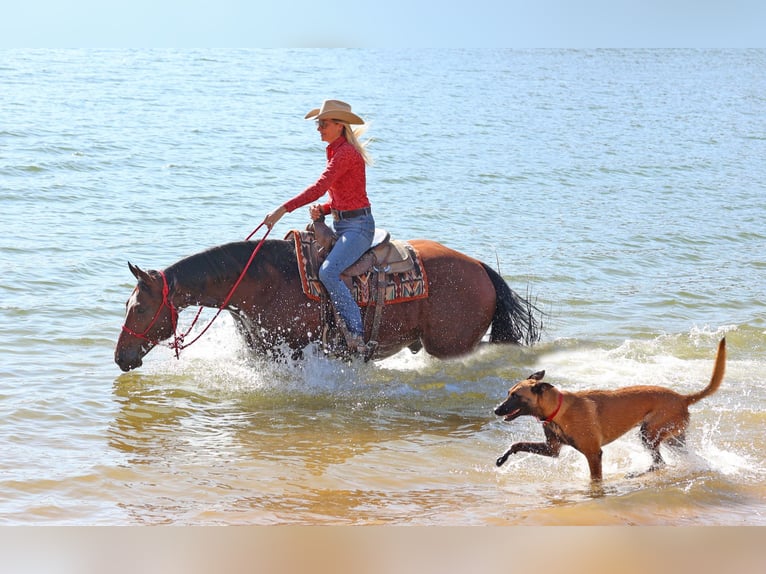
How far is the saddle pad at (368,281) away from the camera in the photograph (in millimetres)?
7453

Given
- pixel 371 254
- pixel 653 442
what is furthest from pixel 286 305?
pixel 653 442

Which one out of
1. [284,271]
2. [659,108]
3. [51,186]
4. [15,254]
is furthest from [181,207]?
[659,108]

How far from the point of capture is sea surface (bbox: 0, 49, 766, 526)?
18.6 feet

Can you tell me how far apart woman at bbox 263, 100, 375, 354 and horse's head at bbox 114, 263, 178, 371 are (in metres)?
0.96

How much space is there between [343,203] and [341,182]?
0.17 m

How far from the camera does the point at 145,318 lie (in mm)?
7285

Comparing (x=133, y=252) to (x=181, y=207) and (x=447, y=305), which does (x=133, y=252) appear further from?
(x=447, y=305)

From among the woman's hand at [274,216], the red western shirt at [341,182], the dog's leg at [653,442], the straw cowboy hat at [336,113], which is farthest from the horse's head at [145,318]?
the dog's leg at [653,442]

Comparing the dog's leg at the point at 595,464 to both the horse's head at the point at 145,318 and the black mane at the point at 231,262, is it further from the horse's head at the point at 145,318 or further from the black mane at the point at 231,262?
the horse's head at the point at 145,318

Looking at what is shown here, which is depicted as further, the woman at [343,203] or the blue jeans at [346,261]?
the blue jeans at [346,261]

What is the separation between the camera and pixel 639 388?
578 centimetres

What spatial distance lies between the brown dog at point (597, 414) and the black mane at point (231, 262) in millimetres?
2654

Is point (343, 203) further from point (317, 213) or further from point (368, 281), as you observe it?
point (368, 281)

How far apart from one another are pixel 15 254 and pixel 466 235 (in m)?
6.40
